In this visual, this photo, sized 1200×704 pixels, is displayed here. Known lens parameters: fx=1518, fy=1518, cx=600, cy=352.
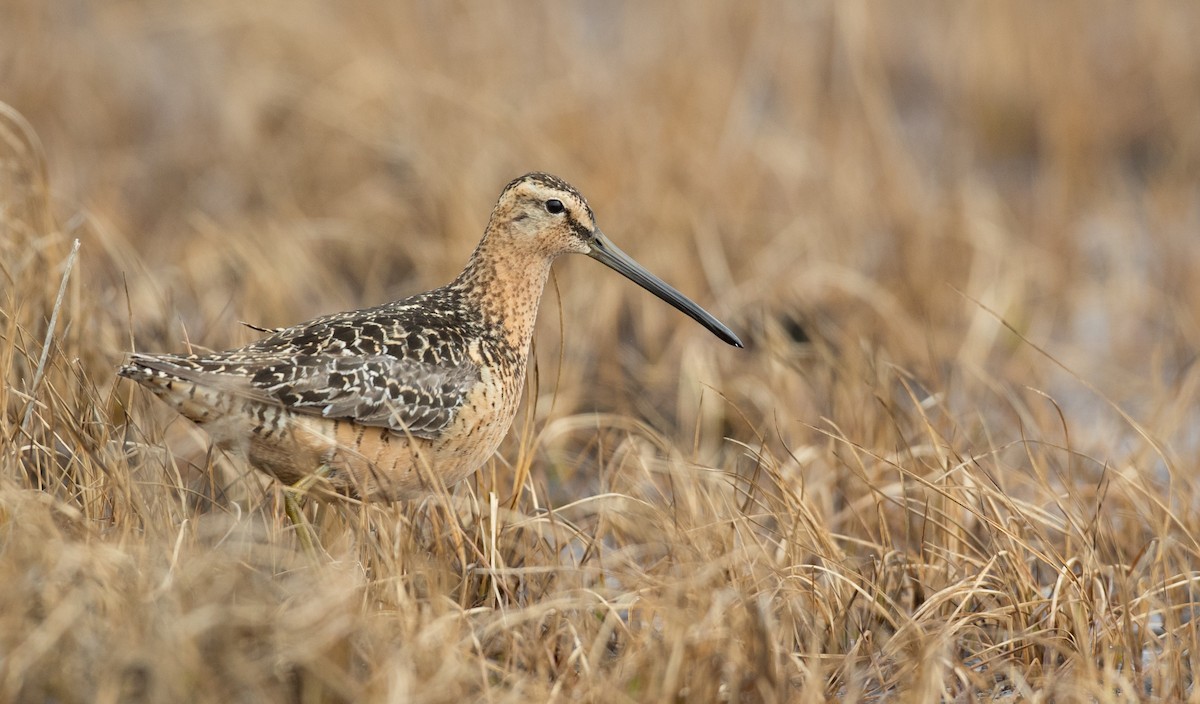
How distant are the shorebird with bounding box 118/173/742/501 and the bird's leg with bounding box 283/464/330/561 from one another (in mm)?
14

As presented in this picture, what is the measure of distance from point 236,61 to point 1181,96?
470 cm

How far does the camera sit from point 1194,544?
3.52 metres

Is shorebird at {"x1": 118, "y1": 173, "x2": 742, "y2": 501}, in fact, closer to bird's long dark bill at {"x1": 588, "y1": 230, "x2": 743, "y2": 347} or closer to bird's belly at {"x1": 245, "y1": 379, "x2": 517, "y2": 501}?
bird's belly at {"x1": 245, "y1": 379, "x2": 517, "y2": 501}

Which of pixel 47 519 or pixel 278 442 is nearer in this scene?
pixel 47 519

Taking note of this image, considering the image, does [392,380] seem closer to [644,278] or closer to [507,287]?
[507,287]

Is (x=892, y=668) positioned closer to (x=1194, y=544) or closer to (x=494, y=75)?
(x=1194, y=544)

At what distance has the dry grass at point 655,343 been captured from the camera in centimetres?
284

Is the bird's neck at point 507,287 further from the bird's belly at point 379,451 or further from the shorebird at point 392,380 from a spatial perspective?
the bird's belly at point 379,451

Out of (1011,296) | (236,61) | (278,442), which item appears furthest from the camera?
(236,61)

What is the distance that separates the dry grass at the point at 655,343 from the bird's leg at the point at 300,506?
0.23 ft

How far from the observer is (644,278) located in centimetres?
387

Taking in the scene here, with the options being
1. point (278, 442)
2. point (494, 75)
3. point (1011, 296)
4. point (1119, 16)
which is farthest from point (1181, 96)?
point (278, 442)

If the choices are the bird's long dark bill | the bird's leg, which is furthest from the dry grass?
the bird's long dark bill

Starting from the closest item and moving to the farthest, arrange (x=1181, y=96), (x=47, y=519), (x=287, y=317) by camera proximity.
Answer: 1. (x=47, y=519)
2. (x=287, y=317)
3. (x=1181, y=96)
